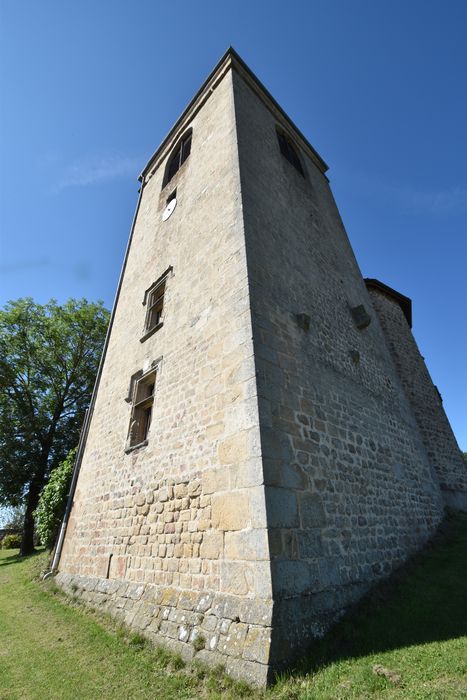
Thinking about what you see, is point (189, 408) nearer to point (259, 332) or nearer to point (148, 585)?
point (259, 332)

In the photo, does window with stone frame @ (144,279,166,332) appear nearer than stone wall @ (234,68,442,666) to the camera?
No

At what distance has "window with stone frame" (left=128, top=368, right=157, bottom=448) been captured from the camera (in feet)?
22.6

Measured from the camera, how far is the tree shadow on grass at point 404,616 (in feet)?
11.5

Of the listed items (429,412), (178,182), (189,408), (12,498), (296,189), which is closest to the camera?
(189,408)

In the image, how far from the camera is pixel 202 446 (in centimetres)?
483

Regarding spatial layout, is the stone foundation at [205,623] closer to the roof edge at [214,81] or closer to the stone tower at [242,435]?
the stone tower at [242,435]

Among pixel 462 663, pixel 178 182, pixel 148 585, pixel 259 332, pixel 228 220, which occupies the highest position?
pixel 178 182

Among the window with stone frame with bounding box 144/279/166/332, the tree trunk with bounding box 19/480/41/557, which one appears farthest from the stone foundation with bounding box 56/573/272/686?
the tree trunk with bounding box 19/480/41/557

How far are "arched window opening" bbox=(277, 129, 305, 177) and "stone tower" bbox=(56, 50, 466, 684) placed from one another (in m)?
1.09

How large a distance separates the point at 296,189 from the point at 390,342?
6259mm

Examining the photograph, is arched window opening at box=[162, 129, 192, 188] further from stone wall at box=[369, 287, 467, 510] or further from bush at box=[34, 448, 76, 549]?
bush at box=[34, 448, 76, 549]

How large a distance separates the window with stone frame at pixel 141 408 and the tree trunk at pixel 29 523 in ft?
39.4

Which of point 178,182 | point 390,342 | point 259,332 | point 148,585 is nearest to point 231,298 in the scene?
point 259,332

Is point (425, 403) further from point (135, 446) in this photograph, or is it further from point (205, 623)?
point (205, 623)
